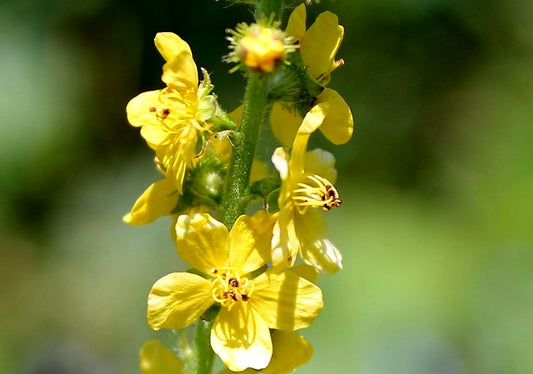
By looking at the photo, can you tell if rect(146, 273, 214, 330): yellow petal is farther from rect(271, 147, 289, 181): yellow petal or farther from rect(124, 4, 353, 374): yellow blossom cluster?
rect(271, 147, 289, 181): yellow petal

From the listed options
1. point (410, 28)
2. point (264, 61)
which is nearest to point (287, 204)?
point (264, 61)

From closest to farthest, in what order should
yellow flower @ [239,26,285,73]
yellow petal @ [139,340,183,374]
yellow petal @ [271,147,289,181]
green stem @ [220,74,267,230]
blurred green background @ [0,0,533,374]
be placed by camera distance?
yellow flower @ [239,26,285,73]
yellow petal @ [271,147,289,181]
green stem @ [220,74,267,230]
yellow petal @ [139,340,183,374]
blurred green background @ [0,0,533,374]

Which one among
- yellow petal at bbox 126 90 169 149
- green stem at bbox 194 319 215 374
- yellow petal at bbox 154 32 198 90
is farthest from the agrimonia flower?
green stem at bbox 194 319 215 374

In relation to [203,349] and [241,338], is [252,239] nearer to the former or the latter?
[241,338]

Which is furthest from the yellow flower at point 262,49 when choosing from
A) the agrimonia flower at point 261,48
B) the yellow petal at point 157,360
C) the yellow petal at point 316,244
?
the yellow petal at point 157,360

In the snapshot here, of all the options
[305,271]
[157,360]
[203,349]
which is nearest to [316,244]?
[305,271]

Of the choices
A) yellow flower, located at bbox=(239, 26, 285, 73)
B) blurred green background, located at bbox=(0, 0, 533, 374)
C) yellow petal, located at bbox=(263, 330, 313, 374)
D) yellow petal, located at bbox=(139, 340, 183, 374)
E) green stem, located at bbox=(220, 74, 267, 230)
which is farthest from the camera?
blurred green background, located at bbox=(0, 0, 533, 374)

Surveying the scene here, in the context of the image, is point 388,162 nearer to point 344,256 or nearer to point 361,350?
point 344,256
